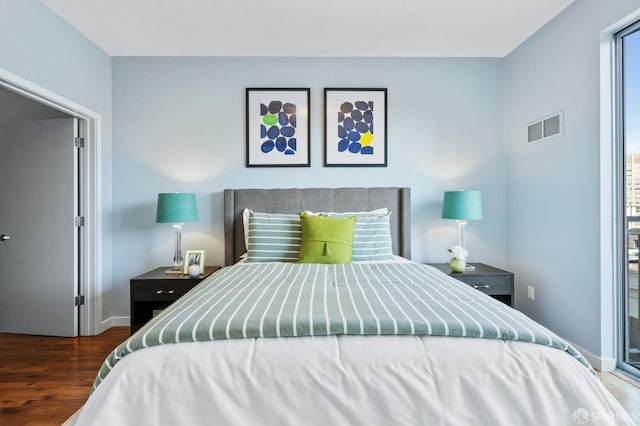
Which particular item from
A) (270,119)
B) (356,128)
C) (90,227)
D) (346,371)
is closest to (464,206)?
(356,128)

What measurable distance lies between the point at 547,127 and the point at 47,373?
4.18 meters

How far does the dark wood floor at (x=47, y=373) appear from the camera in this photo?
6.71ft

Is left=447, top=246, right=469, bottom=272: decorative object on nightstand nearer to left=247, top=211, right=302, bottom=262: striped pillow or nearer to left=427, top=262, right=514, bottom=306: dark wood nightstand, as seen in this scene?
left=427, top=262, right=514, bottom=306: dark wood nightstand

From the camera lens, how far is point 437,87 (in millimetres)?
3559

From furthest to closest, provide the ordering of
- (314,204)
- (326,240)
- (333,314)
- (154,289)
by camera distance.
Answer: (314,204) < (154,289) < (326,240) < (333,314)

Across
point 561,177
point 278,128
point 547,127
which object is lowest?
point 561,177

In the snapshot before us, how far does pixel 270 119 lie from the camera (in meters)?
3.49

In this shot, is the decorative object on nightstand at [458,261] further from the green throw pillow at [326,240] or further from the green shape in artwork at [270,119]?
the green shape in artwork at [270,119]

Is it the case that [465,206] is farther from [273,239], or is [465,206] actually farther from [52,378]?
[52,378]

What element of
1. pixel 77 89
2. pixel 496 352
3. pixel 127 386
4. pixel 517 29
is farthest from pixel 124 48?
pixel 496 352

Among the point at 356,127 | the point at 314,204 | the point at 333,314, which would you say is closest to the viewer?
the point at 333,314

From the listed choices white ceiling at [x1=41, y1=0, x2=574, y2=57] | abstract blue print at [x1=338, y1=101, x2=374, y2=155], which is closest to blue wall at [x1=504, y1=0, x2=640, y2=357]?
white ceiling at [x1=41, y1=0, x2=574, y2=57]

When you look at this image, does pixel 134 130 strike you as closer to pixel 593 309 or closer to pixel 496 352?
pixel 496 352

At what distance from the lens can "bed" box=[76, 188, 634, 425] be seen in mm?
1140
